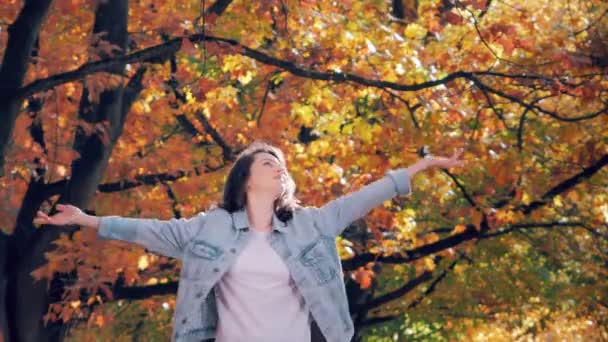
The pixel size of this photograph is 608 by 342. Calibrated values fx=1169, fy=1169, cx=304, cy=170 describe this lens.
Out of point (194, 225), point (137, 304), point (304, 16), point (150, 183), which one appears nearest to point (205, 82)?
point (304, 16)

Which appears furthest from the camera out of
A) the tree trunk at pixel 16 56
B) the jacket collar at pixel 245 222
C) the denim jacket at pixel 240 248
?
the tree trunk at pixel 16 56

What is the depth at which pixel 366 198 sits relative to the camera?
5.75m

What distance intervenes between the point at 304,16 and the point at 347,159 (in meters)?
2.14

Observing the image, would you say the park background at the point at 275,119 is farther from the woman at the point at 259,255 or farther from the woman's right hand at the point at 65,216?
the woman's right hand at the point at 65,216

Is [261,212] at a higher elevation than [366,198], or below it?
below

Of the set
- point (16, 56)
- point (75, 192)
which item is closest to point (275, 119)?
point (75, 192)

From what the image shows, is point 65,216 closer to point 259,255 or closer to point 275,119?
point 259,255


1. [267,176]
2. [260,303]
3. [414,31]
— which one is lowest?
[414,31]

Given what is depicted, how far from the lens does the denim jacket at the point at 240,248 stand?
Answer: 5.57m

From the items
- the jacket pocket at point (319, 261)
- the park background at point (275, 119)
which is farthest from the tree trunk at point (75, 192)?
the jacket pocket at point (319, 261)

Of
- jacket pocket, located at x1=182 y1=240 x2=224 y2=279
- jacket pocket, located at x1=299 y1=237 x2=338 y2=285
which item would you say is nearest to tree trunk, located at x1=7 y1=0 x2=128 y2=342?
jacket pocket, located at x1=182 y1=240 x2=224 y2=279

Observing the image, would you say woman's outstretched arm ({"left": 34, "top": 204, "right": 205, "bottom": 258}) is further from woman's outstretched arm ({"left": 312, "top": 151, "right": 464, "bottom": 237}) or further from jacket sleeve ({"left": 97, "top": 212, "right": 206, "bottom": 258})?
woman's outstretched arm ({"left": 312, "top": 151, "right": 464, "bottom": 237})

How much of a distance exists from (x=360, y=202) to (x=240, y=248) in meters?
0.64

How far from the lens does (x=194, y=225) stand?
575 centimetres
